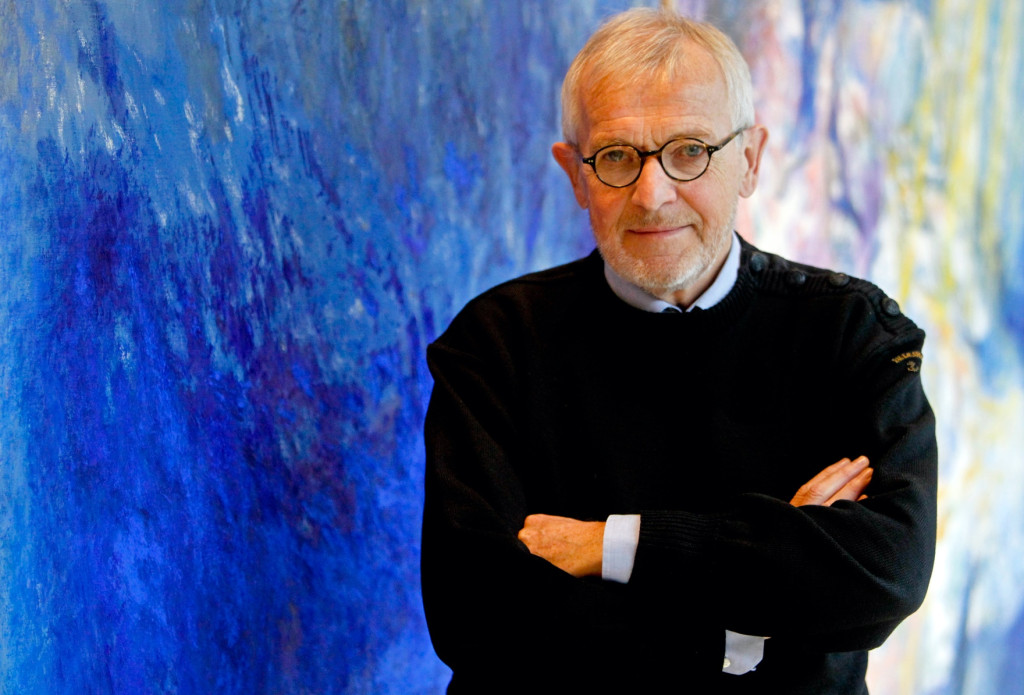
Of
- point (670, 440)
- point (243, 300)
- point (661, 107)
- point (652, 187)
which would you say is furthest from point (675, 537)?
point (243, 300)

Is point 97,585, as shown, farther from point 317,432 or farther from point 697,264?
point 697,264

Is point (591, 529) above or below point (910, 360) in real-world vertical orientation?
below

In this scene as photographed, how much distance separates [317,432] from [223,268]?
40cm

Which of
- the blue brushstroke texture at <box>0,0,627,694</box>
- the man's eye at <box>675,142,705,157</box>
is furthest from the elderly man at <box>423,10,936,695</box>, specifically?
the blue brushstroke texture at <box>0,0,627,694</box>

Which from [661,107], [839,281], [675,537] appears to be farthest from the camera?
[839,281]

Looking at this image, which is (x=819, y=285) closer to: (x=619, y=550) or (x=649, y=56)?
(x=649, y=56)

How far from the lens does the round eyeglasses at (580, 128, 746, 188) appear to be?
5.74ft

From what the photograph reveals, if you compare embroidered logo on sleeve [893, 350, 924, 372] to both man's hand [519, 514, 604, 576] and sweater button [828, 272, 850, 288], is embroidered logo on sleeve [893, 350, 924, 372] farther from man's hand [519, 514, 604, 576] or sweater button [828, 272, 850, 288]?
man's hand [519, 514, 604, 576]

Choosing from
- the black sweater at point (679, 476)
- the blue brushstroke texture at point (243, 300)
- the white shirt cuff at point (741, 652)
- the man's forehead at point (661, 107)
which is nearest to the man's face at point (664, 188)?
the man's forehead at point (661, 107)

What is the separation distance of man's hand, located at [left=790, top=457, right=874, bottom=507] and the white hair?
0.66 meters

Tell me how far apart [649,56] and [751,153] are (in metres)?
0.31

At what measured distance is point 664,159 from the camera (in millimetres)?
1758

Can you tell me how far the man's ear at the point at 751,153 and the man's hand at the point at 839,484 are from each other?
1.88 ft

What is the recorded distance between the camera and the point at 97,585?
1.65 meters
